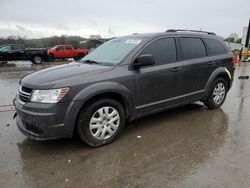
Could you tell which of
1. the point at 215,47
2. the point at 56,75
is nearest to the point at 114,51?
the point at 56,75

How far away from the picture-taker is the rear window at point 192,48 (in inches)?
192

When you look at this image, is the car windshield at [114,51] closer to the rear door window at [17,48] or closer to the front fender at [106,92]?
the front fender at [106,92]

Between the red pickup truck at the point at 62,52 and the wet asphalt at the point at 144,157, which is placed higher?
the red pickup truck at the point at 62,52

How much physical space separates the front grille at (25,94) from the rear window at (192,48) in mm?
2953

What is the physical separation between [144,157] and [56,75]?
70.4 inches

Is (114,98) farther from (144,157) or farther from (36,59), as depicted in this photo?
(36,59)

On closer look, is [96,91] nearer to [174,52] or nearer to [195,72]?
[174,52]

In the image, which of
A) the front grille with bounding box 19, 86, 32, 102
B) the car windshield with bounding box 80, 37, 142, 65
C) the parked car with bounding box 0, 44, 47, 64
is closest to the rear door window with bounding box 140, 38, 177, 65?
the car windshield with bounding box 80, 37, 142, 65

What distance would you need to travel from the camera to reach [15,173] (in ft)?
10.2

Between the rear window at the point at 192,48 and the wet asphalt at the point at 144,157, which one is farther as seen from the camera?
the rear window at the point at 192,48

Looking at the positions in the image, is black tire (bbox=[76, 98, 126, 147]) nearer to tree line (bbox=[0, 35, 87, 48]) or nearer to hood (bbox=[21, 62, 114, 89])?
hood (bbox=[21, 62, 114, 89])

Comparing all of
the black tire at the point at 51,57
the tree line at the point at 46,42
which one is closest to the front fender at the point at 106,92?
the black tire at the point at 51,57

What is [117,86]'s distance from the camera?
3.81 m

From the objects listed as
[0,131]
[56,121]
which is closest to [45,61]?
[0,131]
